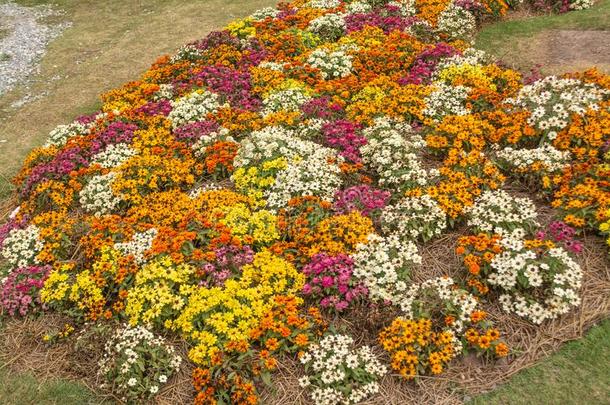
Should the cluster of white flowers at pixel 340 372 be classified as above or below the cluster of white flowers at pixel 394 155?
below

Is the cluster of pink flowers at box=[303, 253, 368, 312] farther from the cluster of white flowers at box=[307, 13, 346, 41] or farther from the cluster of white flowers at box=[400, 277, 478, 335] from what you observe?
the cluster of white flowers at box=[307, 13, 346, 41]

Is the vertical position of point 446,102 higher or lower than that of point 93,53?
higher

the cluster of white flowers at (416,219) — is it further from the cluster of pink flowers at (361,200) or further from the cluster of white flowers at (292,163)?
the cluster of white flowers at (292,163)

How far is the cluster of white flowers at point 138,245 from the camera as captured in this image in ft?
23.9

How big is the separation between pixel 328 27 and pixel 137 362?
34.3ft

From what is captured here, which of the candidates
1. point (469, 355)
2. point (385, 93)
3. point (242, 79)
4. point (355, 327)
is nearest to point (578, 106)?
point (385, 93)

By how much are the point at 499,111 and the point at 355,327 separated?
17.0 ft

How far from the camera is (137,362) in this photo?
6.12 metres

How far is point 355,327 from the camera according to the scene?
6.54 meters

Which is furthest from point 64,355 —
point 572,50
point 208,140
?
point 572,50

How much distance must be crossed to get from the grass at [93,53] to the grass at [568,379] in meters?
10.0

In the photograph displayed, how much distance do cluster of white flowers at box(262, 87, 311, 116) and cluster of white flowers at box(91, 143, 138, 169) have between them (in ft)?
9.50

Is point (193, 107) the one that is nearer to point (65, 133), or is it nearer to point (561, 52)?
point (65, 133)

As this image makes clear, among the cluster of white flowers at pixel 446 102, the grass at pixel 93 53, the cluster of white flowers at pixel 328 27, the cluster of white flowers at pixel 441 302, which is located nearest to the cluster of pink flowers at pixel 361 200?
the cluster of white flowers at pixel 441 302
